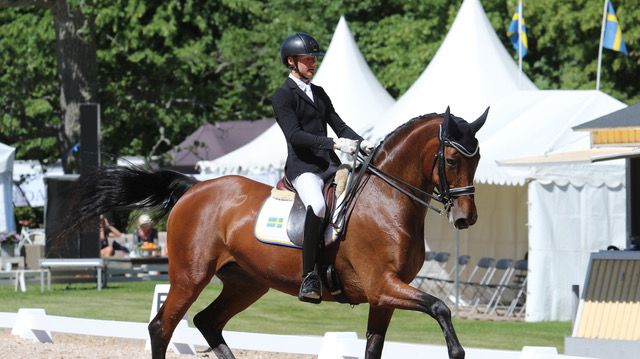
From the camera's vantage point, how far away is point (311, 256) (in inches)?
363

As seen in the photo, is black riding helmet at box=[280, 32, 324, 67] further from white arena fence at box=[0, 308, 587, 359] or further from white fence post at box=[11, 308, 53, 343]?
white fence post at box=[11, 308, 53, 343]

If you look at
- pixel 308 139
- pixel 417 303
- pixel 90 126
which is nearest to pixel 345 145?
pixel 308 139

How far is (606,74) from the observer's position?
1367 inches

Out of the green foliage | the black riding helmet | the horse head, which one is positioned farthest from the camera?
the green foliage

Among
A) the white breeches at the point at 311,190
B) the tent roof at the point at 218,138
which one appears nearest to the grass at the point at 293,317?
the white breeches at the point at 311,190

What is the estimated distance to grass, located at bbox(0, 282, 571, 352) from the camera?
17.0m

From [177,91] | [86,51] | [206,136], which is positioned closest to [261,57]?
[206,136]

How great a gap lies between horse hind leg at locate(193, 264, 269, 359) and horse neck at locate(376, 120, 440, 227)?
5.79 feet

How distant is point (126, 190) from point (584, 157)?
6.76 meters

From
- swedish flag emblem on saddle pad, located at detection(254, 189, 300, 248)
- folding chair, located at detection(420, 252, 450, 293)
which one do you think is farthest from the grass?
swedish flag emblem on saddle pad, located at detection(254, 189, 300, 248)

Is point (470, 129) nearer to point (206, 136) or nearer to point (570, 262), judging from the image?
point (570, 262)

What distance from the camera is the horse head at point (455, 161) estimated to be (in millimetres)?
8750

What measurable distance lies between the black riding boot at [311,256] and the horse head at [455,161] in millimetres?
931

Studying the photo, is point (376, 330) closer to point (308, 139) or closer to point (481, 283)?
point (308, 139)
